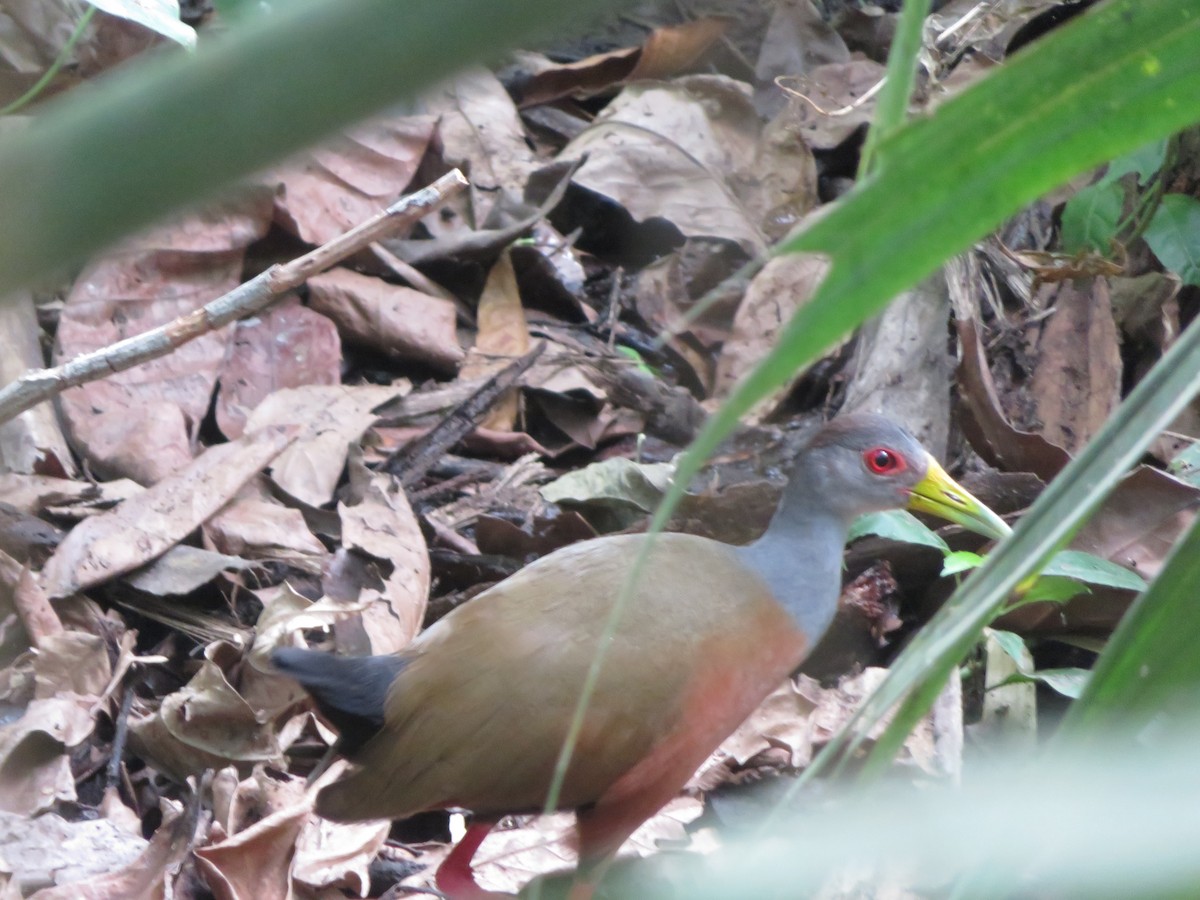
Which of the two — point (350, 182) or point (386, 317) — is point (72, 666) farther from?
point (350, 182)

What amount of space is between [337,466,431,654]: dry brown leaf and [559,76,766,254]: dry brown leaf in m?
1.87

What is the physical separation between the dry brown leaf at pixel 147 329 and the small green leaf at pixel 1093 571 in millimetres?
2640

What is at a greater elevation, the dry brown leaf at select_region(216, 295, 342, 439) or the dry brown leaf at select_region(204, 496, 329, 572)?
the dry brown leaf at select_region(216, 295, 342, 439)

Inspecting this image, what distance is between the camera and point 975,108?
67 cm

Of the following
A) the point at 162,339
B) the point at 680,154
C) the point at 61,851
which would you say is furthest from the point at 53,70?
the point at 680,154

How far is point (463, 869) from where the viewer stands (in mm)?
3170

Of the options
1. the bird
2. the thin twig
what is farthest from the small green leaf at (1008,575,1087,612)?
the thin twig

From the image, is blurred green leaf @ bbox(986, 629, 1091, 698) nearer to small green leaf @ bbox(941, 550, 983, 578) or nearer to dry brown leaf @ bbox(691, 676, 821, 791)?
small green leaf @ bbox(941, 550, 983, 578)

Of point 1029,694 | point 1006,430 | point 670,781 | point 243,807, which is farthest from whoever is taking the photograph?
point 1006,430

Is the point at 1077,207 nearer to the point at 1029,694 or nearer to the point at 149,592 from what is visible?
the point at 1029,694

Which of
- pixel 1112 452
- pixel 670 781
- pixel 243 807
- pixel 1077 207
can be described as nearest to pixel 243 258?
pixel 243 807

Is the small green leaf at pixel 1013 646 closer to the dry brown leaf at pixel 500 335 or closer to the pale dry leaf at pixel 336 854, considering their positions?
the pale dry leaf at pixel 336 854

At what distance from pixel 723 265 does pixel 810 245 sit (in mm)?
4630

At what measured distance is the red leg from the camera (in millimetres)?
3158
